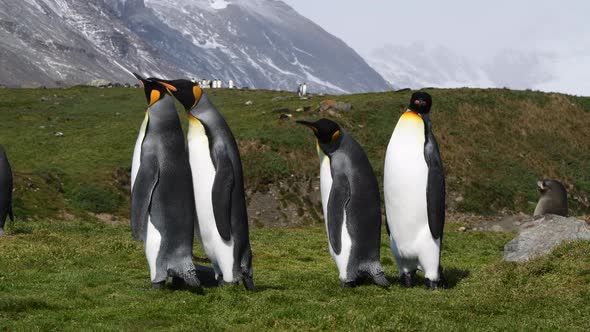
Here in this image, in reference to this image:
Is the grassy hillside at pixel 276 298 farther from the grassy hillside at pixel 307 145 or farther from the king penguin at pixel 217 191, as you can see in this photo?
the grassy hillside at pixel 307 145

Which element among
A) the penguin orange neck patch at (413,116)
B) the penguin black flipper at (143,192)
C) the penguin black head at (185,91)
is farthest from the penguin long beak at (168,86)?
the penguin orange neck patch at (413,116)

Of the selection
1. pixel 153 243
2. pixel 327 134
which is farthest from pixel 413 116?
pixel 153 243

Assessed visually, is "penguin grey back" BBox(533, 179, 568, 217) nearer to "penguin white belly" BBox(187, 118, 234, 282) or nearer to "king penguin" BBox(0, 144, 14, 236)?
"king penguin" BBox(0, 144, 14, 236)

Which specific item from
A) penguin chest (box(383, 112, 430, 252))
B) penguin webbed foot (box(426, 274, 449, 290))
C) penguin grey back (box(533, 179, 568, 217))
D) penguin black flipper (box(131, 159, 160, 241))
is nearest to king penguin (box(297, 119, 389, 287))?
penguin chest (box(383, 112, 430, 252))

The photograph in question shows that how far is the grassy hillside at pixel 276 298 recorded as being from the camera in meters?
11.8

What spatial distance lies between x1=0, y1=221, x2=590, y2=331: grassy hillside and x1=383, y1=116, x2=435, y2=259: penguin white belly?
3.03 feet

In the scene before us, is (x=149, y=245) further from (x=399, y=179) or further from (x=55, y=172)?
(x=55, y=172)

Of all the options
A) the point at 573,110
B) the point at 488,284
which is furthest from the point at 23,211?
the point at 573,110

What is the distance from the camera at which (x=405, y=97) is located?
55.8 m

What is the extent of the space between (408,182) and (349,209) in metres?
1.37

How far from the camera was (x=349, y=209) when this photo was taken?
1535cm

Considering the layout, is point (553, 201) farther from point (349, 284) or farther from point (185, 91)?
point (185, 91)

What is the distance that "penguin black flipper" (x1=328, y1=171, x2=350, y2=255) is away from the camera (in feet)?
50.3

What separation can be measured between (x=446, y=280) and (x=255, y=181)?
983 inches
